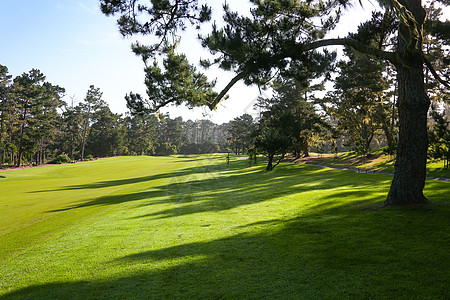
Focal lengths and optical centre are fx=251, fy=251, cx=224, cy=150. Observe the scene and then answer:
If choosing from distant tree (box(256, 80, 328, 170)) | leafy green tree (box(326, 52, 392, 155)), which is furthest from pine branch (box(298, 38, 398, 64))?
distant tree (box(256, 80, 328, 170))

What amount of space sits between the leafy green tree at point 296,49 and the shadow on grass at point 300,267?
152cm

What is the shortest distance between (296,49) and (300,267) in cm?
610

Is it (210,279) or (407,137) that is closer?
(210,279)

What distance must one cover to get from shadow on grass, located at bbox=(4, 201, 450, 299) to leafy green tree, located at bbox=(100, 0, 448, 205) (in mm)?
1525

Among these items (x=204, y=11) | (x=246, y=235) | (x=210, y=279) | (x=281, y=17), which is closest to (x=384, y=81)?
(x=281, y=17)

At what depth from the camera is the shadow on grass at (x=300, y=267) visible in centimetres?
328

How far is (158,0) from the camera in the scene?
311 inches

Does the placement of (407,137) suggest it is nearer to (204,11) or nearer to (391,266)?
(391,266)

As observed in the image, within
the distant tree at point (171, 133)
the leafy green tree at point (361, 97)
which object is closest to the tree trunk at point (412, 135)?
the leafy green tree at point (361, 97)

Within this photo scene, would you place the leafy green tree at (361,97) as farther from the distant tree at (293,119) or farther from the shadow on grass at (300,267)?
the shadow on grass at (300,267)

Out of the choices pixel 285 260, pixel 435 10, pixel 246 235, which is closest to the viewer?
pixel 285 260

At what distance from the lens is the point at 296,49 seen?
752cm

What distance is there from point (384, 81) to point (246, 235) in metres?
33.8

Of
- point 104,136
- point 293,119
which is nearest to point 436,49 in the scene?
point 293,119
